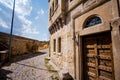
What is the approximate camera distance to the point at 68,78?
563 cm

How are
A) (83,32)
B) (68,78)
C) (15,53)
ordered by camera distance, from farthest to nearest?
(15,53) < (68,78) < (83,32)

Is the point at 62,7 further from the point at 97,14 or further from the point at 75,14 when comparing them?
the point at 97,14

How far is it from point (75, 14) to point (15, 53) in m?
12.6

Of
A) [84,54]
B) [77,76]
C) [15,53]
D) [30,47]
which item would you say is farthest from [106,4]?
[30,47]

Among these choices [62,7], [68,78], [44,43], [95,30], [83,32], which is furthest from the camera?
[44,43]

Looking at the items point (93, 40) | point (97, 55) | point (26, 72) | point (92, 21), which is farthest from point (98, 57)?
point (26, 72)

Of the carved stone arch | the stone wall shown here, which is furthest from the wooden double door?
the stone wall

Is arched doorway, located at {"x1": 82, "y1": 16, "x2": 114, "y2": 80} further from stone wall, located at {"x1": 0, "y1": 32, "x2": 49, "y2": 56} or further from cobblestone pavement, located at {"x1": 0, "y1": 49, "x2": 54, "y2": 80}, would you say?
stone wall, located at {"x1": 0, "y1": 32, "x2": 49, "y2": 56}

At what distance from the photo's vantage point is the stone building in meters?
3.61

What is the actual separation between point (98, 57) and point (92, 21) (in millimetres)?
1649

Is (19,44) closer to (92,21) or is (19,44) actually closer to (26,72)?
(26,72)

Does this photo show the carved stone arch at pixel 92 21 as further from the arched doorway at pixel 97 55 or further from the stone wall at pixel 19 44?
the stone wall at pixel 19 44

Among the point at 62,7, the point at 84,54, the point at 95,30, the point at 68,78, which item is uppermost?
the point at 62,7

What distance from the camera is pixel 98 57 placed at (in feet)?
14.5
